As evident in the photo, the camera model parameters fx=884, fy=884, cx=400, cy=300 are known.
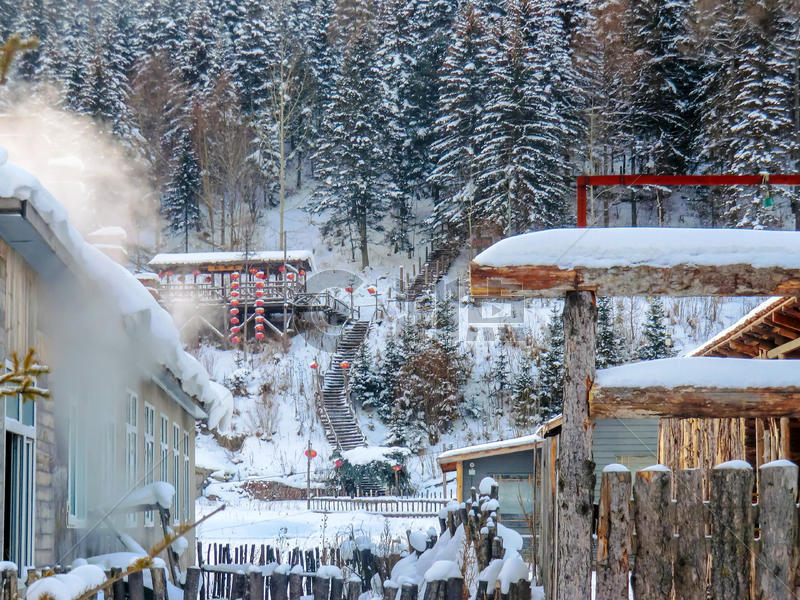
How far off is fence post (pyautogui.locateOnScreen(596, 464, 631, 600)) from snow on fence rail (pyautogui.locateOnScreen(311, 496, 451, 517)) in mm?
20997

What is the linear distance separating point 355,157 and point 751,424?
124 feet

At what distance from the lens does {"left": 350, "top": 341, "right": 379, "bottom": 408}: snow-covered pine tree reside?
116ft

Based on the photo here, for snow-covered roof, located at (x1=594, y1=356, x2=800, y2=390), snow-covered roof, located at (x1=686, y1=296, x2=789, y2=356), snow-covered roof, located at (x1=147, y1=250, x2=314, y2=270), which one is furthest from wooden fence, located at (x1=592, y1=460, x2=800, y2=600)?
snow-covered roof, located at (x1=147, y1=250, x2=314, y2=270)

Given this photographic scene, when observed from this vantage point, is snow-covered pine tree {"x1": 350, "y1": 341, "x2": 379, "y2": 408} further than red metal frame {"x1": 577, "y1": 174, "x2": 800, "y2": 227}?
Yes

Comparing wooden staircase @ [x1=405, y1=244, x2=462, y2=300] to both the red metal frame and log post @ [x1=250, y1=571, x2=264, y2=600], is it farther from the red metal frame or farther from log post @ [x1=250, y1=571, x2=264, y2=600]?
log post @ [x1=250, y1=571, x2=264, y2=600]

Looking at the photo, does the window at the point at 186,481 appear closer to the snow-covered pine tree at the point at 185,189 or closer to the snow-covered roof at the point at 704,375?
the snow-covered roof at the point at 704,375

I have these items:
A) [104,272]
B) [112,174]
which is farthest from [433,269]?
[104,272]

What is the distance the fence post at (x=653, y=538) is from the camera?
4.25 m

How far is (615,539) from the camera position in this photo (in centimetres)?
429

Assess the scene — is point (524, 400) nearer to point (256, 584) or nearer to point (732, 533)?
point (256, 584)

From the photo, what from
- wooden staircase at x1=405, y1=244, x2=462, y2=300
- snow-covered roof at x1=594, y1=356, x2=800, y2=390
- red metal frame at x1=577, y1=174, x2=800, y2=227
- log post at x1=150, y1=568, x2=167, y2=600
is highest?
wooden staircase at x1=405, y1=244, x2=462, y2=300

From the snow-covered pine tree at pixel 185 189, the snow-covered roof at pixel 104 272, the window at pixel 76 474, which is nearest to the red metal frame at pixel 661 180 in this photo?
the snow-covered roof at pixel 104 272

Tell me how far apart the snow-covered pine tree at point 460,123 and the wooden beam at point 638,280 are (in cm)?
3821

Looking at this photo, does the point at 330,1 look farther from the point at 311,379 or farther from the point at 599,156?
the point at 311,379
